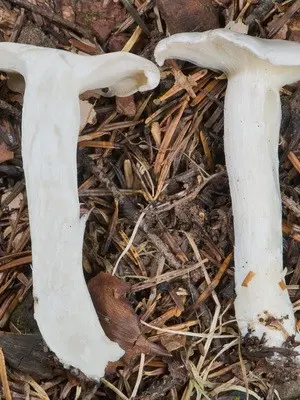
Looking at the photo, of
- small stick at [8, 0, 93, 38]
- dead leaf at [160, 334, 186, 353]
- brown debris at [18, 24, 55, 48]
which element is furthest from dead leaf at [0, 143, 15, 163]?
dead leaf at [160, 334, 186, 353]

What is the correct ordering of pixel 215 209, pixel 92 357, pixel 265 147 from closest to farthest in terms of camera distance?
pixel 92 357
pixel 265 147
pixel 215 209

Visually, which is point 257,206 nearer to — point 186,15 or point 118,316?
point 118,316

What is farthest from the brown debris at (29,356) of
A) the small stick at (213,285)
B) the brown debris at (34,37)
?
the brown debris at (34,37)

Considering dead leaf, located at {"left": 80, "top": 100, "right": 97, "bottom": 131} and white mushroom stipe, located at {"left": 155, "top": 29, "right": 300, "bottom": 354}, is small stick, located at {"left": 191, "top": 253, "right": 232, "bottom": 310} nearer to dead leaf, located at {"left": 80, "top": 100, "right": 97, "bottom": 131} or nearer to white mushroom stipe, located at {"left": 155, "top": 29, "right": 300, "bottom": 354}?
white mushroom stipe, located at {"left": 155, "top": 29, "right": 300, "bottom": 354}

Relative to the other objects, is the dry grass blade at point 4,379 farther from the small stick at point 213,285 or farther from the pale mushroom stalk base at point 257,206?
the pale mushroom stalk base at point 257,206

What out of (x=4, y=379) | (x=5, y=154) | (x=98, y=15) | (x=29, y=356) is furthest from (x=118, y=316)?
(x=98, y=15)

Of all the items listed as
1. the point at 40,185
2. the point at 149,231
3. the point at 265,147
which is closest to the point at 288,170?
the point at 265,147

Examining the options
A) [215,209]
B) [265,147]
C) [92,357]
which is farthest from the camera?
[215,209]

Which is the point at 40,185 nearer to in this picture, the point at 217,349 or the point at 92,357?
the point at 92,357
